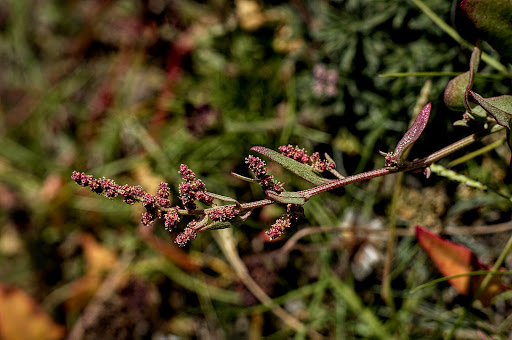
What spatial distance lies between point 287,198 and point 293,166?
65mm

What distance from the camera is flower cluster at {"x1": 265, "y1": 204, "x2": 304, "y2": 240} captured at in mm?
857

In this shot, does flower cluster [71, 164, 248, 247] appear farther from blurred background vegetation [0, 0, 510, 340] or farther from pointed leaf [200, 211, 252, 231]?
blurred background vegetation [0, 0, 510, 340]

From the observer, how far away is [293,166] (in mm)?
892

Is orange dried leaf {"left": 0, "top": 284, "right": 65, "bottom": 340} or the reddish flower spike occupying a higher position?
orange dried leaf {"left": 0, "top": 284, "right": 65, "bottom": 340}

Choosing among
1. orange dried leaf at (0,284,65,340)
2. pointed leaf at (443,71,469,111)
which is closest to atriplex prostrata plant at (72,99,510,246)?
pointed leaf at (443,71,469,111)

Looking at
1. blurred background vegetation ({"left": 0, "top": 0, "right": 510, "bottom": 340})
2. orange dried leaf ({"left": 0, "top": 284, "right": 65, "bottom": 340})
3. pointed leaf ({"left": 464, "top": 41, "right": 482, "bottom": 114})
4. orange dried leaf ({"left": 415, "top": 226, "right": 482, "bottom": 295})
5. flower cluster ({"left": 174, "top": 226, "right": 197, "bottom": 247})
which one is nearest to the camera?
flower cluster ({"left": 174, "top": 226, "right": 197, "bottom": 247})

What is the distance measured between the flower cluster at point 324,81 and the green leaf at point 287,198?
3.05 feet

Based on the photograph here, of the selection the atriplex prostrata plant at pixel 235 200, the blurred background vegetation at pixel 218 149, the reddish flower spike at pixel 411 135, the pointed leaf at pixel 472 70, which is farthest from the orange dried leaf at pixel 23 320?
the pointed leaf at pixel 472 70

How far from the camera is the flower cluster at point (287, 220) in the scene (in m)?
0.86

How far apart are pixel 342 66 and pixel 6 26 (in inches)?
99.9

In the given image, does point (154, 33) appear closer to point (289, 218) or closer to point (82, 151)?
point (82, 151)

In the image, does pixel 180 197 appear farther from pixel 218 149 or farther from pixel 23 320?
pixel 23 320

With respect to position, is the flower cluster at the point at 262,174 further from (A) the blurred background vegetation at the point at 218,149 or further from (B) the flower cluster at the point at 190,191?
(A) the blurred background vegetation at the point at 218,149

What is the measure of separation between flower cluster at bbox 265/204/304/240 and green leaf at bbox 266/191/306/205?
36mm
